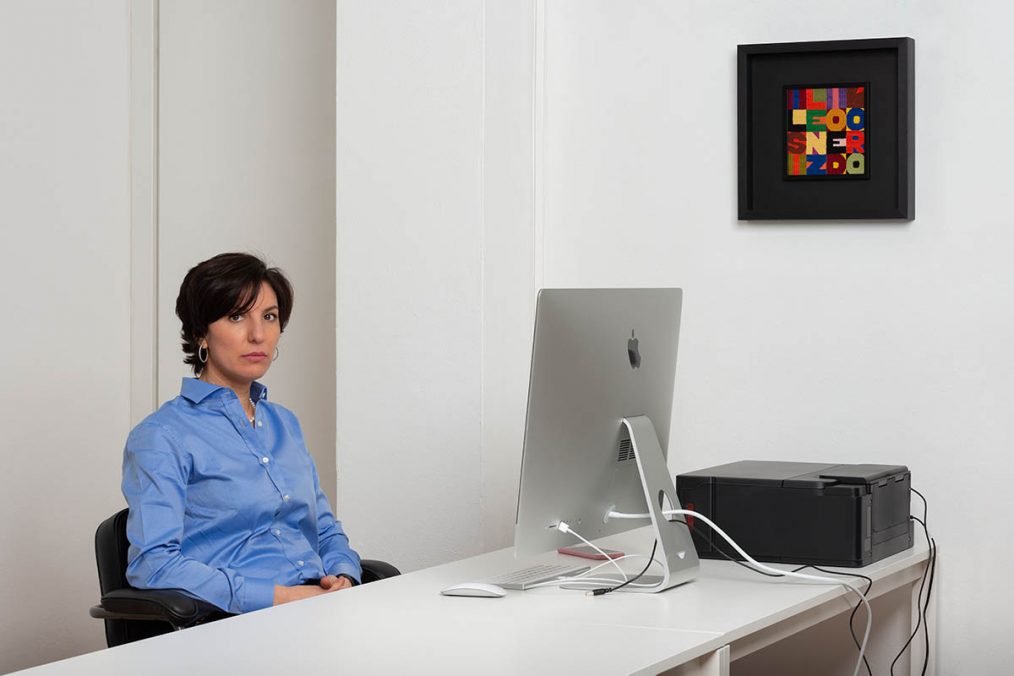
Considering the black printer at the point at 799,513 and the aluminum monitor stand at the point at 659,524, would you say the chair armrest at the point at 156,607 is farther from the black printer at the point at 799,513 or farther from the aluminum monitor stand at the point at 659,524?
the black printer at the point at 799,513

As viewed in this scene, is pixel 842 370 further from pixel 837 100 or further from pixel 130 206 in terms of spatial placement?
pixel 130 206

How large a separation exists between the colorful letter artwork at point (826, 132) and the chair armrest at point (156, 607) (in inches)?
74.0

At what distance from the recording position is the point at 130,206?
3.99m

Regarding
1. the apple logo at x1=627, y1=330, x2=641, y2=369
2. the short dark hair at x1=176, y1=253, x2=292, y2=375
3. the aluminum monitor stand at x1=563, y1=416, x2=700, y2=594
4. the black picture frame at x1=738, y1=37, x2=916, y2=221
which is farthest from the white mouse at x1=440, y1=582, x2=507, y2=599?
the black picture frame at x1=738, y1=37, x2=916, y2=221

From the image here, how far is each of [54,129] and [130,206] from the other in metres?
0.35

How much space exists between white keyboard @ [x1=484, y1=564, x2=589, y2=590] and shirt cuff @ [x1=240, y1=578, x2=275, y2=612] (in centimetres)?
45

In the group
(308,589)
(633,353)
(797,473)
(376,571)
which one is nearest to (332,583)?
(308,589)

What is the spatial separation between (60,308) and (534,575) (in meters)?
1.81

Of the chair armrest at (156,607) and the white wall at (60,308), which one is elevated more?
the white wall at (60,308)

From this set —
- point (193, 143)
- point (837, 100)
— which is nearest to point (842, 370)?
point (837, 100)

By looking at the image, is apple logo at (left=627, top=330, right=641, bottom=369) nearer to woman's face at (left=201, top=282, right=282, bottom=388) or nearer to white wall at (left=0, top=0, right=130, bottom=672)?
woman's face at (left=201, top=282, right=282, bottom=388)

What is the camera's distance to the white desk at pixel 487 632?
192 cm

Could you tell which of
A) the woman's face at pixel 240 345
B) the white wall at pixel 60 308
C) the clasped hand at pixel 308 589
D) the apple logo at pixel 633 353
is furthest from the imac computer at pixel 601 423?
the white wall at pixel 60 308

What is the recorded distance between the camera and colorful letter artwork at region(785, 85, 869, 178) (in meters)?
3.38
